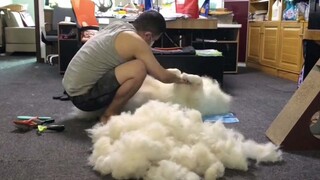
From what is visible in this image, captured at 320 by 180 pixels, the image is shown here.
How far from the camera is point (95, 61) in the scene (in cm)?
196

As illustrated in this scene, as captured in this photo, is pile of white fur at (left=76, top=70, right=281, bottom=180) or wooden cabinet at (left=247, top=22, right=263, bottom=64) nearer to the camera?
pile of white fur at (left=76, top=70, right=281, bottom=180)

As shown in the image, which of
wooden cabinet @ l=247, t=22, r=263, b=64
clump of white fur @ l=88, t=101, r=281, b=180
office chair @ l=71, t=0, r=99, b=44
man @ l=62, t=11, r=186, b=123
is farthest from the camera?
wooden cabinet @ l=247, t=22, r=263, b=64

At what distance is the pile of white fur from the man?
37 centimetres

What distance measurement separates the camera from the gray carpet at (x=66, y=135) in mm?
1352

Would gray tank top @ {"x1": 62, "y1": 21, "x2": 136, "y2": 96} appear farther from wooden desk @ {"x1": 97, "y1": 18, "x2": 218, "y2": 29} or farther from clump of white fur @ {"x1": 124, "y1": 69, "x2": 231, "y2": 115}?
wooden desk @ {"x1": 97, "y1": 18, "x2": 218, "y2": 29}

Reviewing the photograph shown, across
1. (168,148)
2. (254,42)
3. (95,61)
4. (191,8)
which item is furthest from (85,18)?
(168,148)

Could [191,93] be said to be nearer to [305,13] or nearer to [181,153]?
[181,153]

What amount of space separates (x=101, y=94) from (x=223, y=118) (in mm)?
719

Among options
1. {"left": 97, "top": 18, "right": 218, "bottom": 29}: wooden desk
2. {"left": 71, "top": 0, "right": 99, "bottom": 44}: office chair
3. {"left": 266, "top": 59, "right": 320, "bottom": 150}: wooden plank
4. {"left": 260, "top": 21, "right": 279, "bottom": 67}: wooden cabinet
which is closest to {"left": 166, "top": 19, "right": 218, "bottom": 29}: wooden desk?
{"left": 97, "top": 18, "right": 218, "bottom": 29}: wooden desk

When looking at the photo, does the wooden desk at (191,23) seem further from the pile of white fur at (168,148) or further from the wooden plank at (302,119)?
the pile of white fur at (168,148)

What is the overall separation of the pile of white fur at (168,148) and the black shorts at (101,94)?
0.40 m

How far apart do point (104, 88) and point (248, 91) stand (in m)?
1.57

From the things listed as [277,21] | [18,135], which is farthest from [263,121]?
[277,21]

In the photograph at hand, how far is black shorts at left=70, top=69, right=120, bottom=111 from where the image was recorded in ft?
6.45
